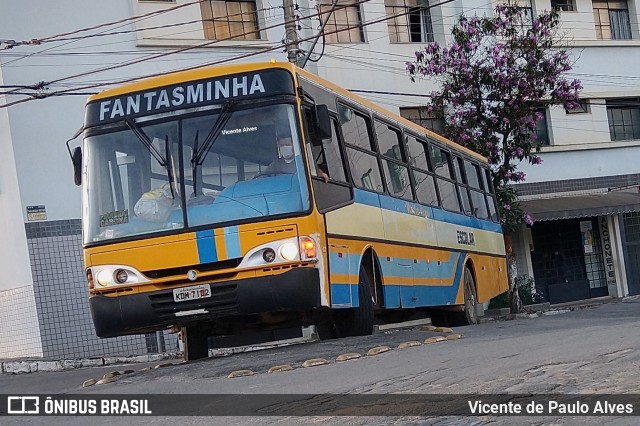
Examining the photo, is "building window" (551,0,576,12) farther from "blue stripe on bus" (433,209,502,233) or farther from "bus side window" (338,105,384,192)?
"bus side window" (338,105,384,192)

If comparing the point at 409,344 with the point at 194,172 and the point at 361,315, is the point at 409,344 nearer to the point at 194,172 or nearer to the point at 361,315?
the point at 361,315

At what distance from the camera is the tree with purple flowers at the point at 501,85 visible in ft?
88.0

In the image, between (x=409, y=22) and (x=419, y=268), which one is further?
(x=409, y=22)

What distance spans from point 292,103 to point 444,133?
15417 mm

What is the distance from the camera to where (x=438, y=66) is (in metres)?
27.1

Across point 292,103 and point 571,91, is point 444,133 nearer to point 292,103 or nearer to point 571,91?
point 571,91

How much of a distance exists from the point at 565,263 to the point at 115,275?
79.9 ft

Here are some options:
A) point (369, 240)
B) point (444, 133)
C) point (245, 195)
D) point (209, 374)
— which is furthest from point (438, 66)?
point (209, 374)

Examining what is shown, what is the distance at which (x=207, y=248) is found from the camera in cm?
1219

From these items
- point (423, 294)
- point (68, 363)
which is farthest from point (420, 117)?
point (423, 294)

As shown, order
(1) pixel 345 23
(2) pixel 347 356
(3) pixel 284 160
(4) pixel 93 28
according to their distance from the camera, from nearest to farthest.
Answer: (2) pixel 347 356
(3) pixel 284 160
(4) pixel 93 28
(1) pixel 345 23

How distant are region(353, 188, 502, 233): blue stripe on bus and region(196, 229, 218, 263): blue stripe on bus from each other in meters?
2.51

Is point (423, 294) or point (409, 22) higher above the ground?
point (409, 22)

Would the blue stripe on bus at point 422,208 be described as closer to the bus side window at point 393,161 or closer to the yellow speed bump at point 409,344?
the bus side window at point 393,161
